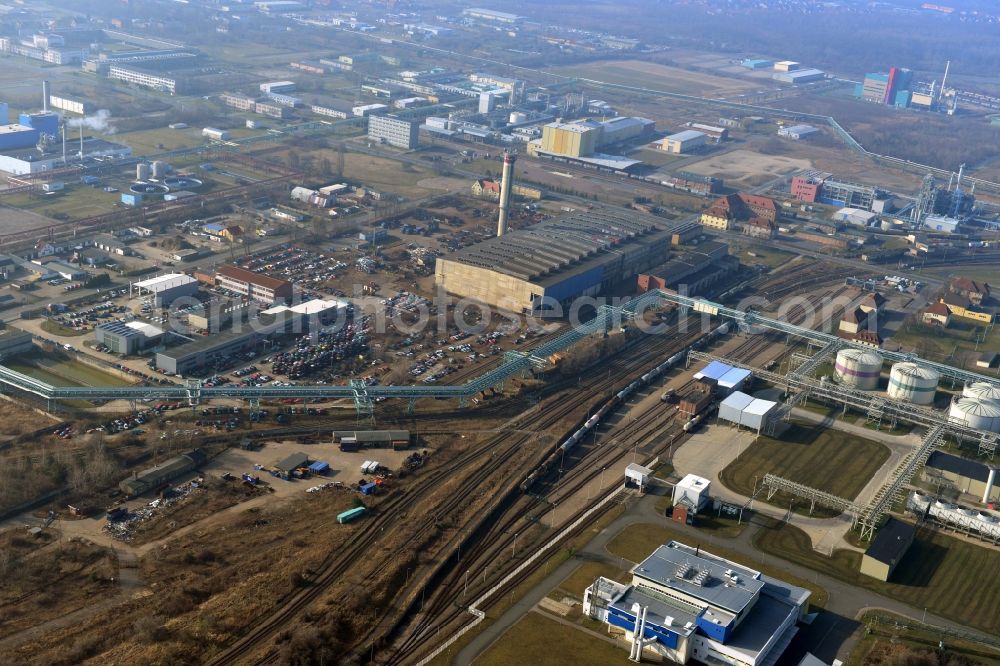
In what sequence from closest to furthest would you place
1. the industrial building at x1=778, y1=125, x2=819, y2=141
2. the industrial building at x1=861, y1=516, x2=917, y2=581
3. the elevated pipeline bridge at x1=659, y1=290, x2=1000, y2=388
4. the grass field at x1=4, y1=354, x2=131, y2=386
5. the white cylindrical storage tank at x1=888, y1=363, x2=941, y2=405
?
the industrial building at x1=861, y1=516, x2=917, y2=581, the grass field at x1=4, y1=354, x2=131, y2=386, the white cylindrical storage tank at x1=888, y1=363, x2=941, y2=405, the elevated pipeline bridge at x1=659, y1=290, x2=1000, y2=388, the industrial building at x1=778, y1=125, x2=819, y2=141

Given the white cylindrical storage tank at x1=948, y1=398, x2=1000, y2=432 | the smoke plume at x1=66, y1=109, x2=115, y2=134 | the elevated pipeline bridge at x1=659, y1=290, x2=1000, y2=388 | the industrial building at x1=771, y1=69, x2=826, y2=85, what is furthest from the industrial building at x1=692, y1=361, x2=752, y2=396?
the industrial building at x1=771, y1=69, x2=826, y2=85

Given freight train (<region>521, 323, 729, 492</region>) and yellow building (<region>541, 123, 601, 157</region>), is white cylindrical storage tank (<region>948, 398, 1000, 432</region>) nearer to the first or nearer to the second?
freight train (<region>521, 323, 729, 492</region>)

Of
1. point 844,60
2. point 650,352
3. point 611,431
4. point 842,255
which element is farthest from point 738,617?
point 844,60

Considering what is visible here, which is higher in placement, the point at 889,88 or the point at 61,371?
the point at 889,88

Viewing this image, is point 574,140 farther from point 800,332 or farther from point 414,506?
point 414,506

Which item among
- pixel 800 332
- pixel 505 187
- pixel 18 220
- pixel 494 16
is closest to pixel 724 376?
pixel 800 332

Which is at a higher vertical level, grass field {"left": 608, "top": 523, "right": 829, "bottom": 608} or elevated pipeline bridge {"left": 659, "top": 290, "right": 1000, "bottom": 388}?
elevated pipeline bridge {"left": 659, "top": 290, "right": 1000, "bottom": 388}
